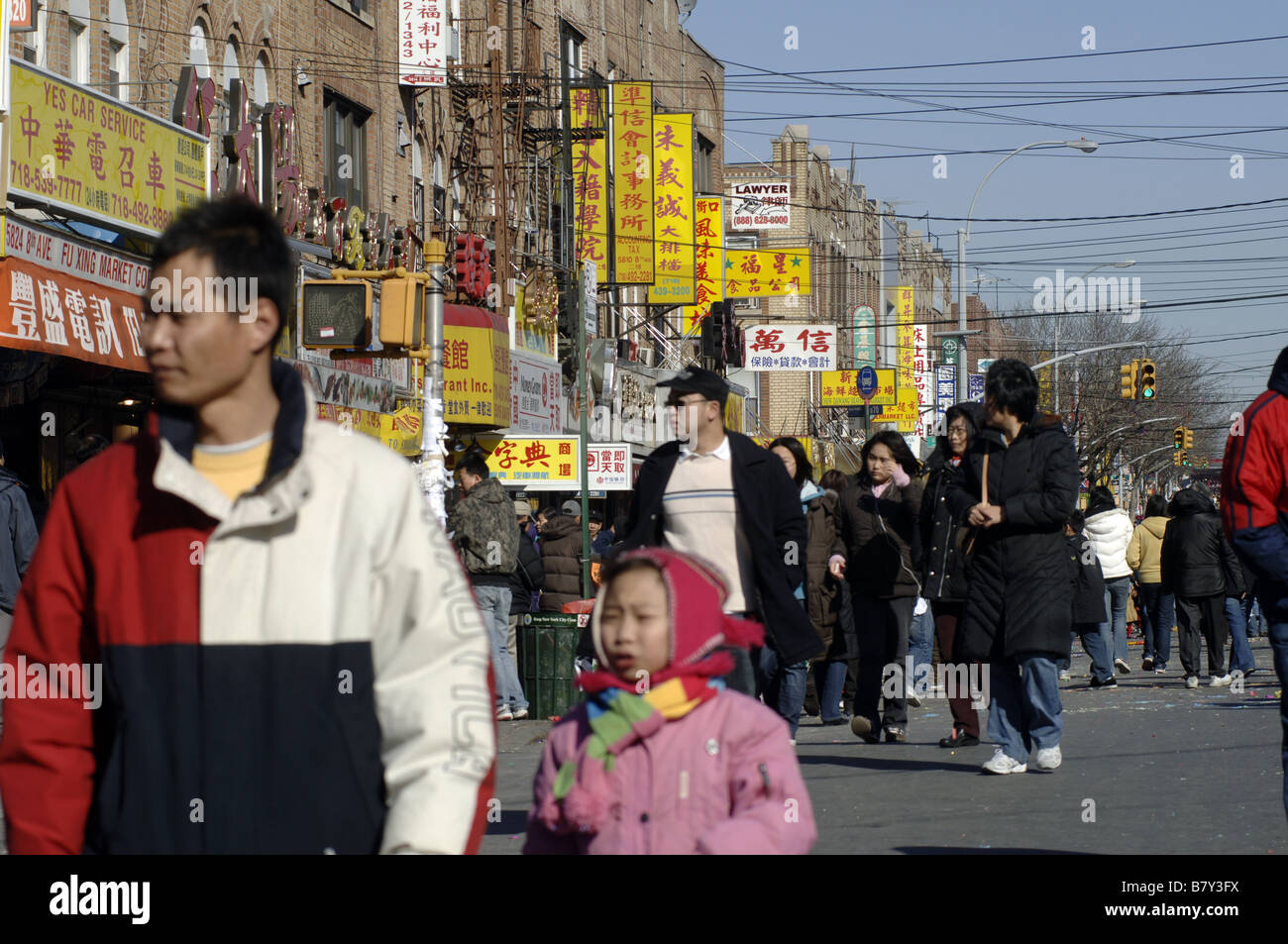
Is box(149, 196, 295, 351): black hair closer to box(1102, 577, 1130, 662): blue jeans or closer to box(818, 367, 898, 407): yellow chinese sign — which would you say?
box(1102, 577, 1130, 662): blue jeans

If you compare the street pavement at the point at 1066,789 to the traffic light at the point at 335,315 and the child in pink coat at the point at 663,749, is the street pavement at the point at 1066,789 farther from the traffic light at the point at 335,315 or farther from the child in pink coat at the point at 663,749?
the child in pink coat at the point at 663,749

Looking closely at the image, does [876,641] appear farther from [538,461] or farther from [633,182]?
[633,182]

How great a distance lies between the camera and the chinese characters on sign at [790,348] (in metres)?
40.4

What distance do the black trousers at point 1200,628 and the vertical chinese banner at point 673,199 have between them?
17633 mm

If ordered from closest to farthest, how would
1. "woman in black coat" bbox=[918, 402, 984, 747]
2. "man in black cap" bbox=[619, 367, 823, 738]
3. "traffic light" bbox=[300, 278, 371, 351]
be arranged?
1. "man in black cap" bbox=[619, 367, 823, 738]
2. "woman in black coat" bbox=[918, 402, 984, 747]
3. "traffic light" bbox=[300, 278, 371, 351]

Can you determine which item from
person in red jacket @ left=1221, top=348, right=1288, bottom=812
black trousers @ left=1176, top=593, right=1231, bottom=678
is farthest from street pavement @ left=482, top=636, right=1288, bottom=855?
black trousers @ left=1176, top=593, right=1231, bottom=678

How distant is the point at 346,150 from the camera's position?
2578 centimetres

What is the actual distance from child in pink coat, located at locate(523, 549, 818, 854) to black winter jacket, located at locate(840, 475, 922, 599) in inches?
316

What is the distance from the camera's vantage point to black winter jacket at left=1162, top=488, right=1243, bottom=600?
17812mm

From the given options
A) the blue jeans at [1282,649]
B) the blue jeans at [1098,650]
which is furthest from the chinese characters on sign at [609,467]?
the blue jeans at [1282,649]

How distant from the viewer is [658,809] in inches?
159

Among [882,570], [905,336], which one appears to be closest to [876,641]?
[882,570]

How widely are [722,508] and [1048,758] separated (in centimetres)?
316

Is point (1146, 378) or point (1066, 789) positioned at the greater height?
point (1146, 378)
